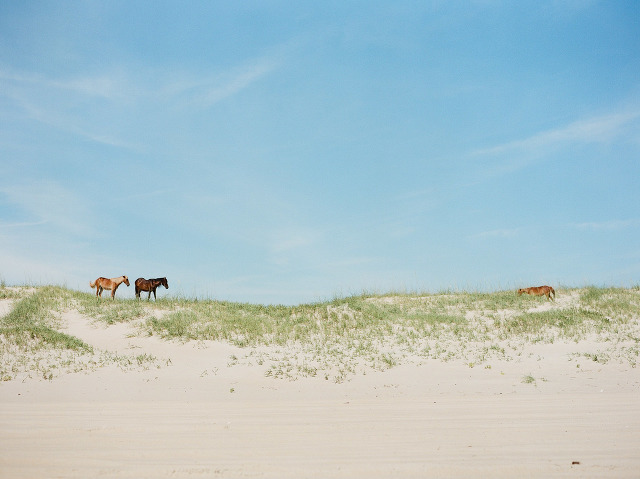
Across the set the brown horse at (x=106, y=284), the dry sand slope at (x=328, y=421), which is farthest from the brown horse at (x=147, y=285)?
the dry sand slope at (x=328, y=421)

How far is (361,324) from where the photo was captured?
21.8 m

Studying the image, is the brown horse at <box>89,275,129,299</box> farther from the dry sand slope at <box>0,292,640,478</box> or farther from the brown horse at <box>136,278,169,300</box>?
the dry sand slope at <box>0,292,640,478</box>

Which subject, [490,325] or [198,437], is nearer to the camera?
[198,437]

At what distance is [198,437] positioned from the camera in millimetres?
8867

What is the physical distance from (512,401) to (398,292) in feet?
48.3

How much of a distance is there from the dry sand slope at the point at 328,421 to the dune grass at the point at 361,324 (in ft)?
3.15

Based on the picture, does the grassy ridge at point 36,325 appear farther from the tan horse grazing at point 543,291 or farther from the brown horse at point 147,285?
the tan horse grazing at point 543,291

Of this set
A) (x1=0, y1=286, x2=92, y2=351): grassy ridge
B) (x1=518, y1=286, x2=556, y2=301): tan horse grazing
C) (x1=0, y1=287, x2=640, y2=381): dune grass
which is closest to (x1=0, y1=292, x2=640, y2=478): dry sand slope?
(x1=0, y1=287, x2=640, y2=381): dune grass

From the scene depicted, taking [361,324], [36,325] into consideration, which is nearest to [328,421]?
[361,324]

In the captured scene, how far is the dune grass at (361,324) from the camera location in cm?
1825

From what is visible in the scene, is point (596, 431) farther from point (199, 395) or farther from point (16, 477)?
point (199, 395)

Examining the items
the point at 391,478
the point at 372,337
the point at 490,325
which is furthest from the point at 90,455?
the point at 490,325

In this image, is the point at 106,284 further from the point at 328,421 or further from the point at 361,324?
the point at 328,421

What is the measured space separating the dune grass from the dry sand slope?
959 millimetres
